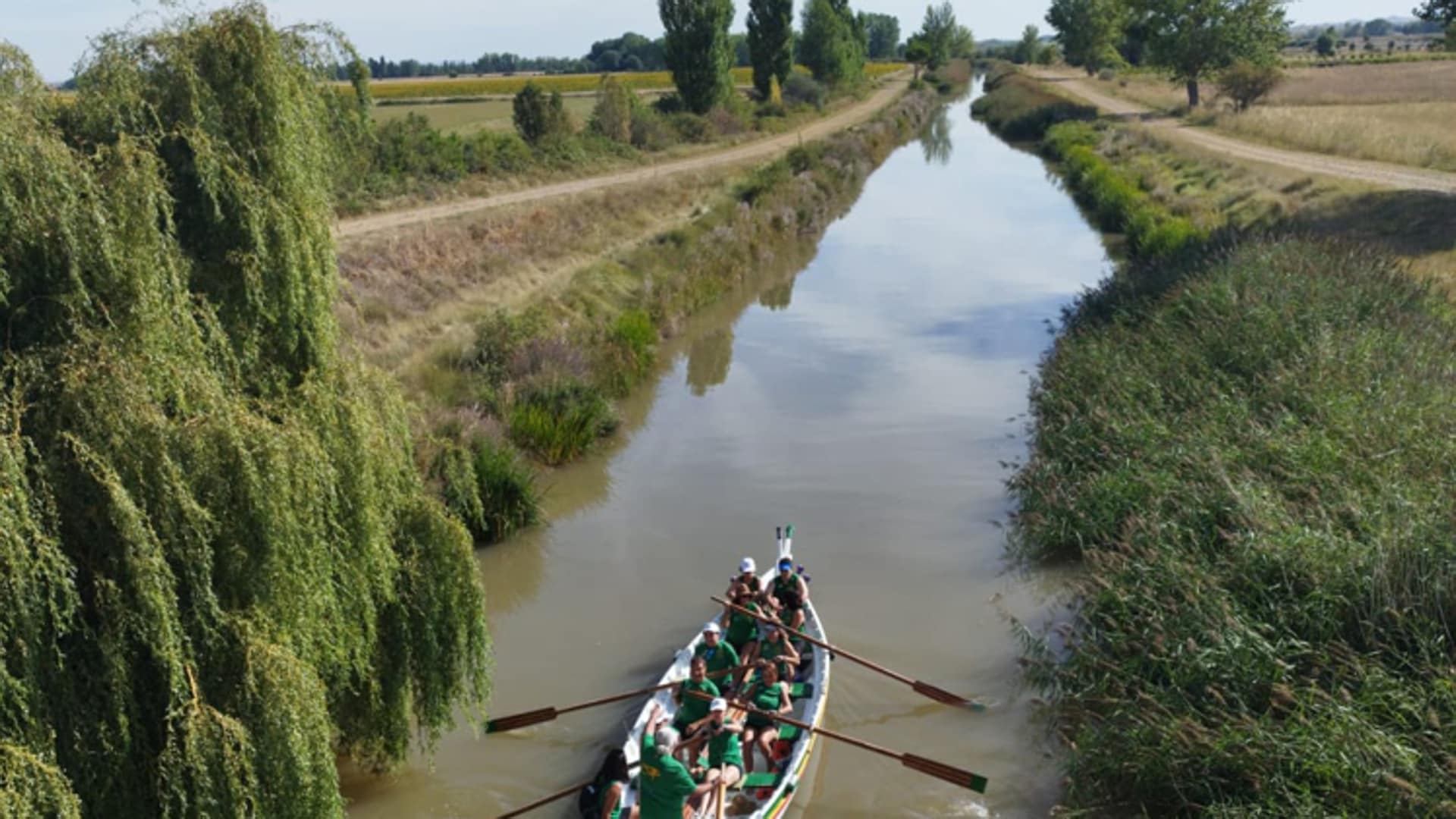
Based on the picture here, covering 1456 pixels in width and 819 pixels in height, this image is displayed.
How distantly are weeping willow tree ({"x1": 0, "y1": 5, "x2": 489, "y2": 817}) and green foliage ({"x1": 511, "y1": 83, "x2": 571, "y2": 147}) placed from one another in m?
36.6

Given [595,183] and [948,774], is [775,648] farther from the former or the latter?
[595,183]

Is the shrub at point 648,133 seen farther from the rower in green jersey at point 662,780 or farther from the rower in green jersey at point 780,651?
the rower in green jersey at point 662,780

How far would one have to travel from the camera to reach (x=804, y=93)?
260 feet

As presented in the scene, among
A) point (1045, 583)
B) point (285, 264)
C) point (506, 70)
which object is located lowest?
point (1045, 583)

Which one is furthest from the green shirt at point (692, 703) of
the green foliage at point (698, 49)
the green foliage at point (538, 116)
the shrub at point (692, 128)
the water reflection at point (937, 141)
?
the water reflection at point (937, 141)

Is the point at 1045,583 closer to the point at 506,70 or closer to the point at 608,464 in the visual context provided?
the point at 608,464

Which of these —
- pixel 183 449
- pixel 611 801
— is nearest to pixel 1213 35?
pixel 611 801

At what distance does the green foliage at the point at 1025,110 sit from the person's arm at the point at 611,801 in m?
59.7

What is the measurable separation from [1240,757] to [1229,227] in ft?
58.0

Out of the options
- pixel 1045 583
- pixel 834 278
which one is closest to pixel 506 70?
pixel 834 278

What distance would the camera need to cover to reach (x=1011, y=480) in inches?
647

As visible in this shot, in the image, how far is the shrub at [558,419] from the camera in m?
17.5

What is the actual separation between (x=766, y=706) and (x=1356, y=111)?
5251cm

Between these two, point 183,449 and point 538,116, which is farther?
point 538,116
